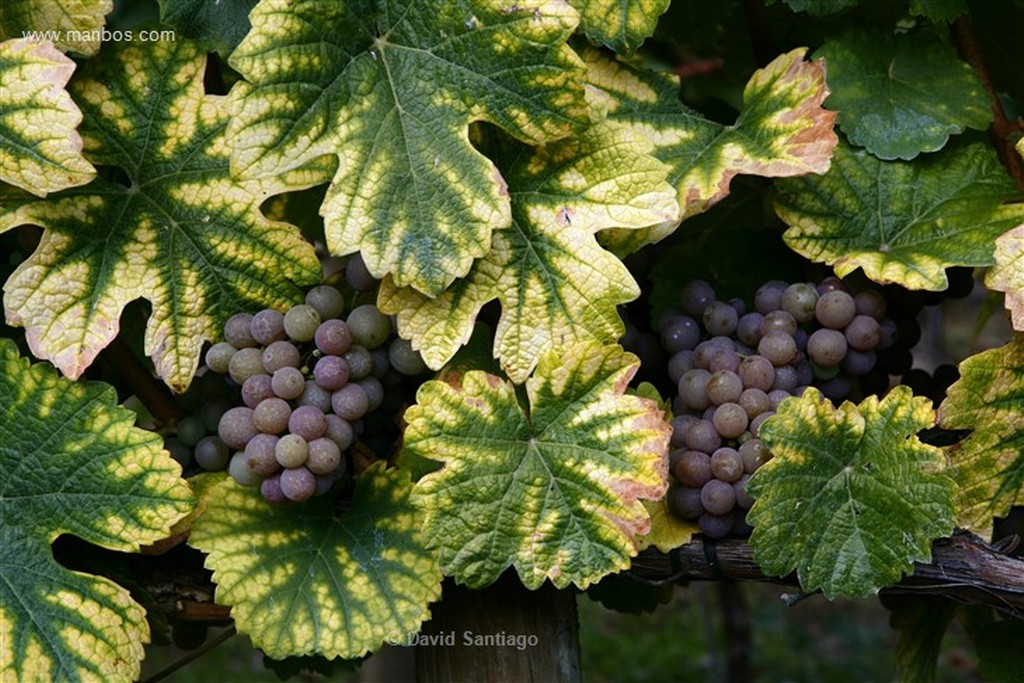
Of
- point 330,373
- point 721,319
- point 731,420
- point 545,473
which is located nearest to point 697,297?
point 721,319

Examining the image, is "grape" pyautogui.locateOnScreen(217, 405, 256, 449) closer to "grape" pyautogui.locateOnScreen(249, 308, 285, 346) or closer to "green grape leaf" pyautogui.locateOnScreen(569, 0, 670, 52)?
"grape" pyautogui.locateOnScreen(249, 308, 285, 346)

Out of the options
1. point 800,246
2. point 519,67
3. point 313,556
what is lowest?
point 313,556

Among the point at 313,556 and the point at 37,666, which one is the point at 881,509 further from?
the point at 37,666

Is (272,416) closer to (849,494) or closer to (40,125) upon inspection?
(40,125)

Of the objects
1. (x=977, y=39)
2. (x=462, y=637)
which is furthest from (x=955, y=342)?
(x=462, y=637)

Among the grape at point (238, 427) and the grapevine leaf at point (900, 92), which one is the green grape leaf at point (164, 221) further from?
the grapevine leaf at point (900, 92)

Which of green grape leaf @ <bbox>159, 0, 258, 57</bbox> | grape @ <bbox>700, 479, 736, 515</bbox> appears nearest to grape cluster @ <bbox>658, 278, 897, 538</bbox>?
grape @ <bbox>700, 479, 736, 515</bbox>
